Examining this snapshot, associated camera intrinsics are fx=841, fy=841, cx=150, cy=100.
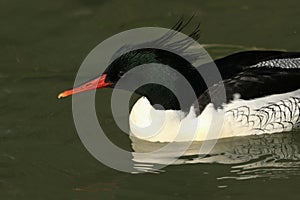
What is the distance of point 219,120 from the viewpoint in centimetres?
1020

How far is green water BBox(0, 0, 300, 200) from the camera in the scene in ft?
30.2

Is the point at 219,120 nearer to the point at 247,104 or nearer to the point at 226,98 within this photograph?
the point at 226,98

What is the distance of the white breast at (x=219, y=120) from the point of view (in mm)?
10195

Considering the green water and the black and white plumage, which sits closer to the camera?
the green water

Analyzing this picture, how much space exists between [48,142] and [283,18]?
4.73 meters

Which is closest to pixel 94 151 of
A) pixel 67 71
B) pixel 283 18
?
pixel 67 71

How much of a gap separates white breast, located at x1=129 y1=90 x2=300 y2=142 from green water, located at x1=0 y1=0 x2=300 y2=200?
183 millimetres

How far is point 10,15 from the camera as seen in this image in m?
13.6

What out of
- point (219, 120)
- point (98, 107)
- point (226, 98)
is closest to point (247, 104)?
point (226, 98)

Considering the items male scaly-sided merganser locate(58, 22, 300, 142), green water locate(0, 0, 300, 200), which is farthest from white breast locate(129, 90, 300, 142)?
green water locate(0, 0, 300, 200)

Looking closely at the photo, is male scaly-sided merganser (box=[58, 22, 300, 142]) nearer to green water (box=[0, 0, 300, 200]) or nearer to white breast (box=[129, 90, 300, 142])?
white breast (box=[129, 90, 300, 142])

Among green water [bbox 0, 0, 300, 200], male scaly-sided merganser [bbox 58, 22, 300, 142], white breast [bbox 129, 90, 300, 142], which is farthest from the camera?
white breast [bbox 129, 90, 300, 142]

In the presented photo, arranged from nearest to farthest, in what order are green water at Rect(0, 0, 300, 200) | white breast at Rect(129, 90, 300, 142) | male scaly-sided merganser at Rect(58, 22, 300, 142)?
green water at Rect(0, 0, 300, 200) < male scaly-sided merganser at Rect(58, 22, 300, 142) < white breast at Rect(129, 90, 300, 142)

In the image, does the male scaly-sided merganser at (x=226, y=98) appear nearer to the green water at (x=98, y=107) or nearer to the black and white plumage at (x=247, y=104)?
the black and white plumage at (x=247, y=104)
